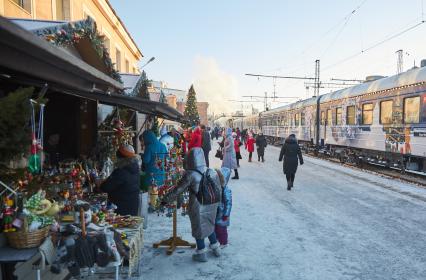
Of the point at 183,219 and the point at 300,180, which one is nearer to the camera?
the point at 183,219

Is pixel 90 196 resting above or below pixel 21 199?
below

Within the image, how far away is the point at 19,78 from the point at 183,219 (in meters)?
4.22

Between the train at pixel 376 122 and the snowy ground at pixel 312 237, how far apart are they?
2160 mm

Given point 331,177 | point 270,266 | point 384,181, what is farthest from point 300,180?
point 270,266

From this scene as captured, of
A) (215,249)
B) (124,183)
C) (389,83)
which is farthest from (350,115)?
(124,183)

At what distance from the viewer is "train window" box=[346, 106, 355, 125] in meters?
15.0

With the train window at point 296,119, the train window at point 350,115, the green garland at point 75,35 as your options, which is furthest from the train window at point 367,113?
the green garland at point 75,35

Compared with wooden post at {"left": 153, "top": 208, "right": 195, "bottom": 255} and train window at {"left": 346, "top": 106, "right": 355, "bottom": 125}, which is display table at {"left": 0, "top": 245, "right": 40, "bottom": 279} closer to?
wooden post at {"left": 153, "top": 208, "right": 195, "bottom": 255}

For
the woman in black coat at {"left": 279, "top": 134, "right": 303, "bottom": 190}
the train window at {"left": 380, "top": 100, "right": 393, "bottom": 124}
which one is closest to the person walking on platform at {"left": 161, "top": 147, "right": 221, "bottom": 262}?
the woman in black coat at {"left": 279, "top": 134, "right": 303, "bottom": 190}

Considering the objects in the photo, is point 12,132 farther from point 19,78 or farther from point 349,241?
point 349,241

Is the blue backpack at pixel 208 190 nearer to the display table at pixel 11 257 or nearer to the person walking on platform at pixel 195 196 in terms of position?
the person walking on platform at pixel 195 196

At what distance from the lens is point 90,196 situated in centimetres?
523

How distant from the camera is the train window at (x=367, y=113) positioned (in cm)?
1345

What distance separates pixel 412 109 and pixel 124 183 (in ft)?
33.4
